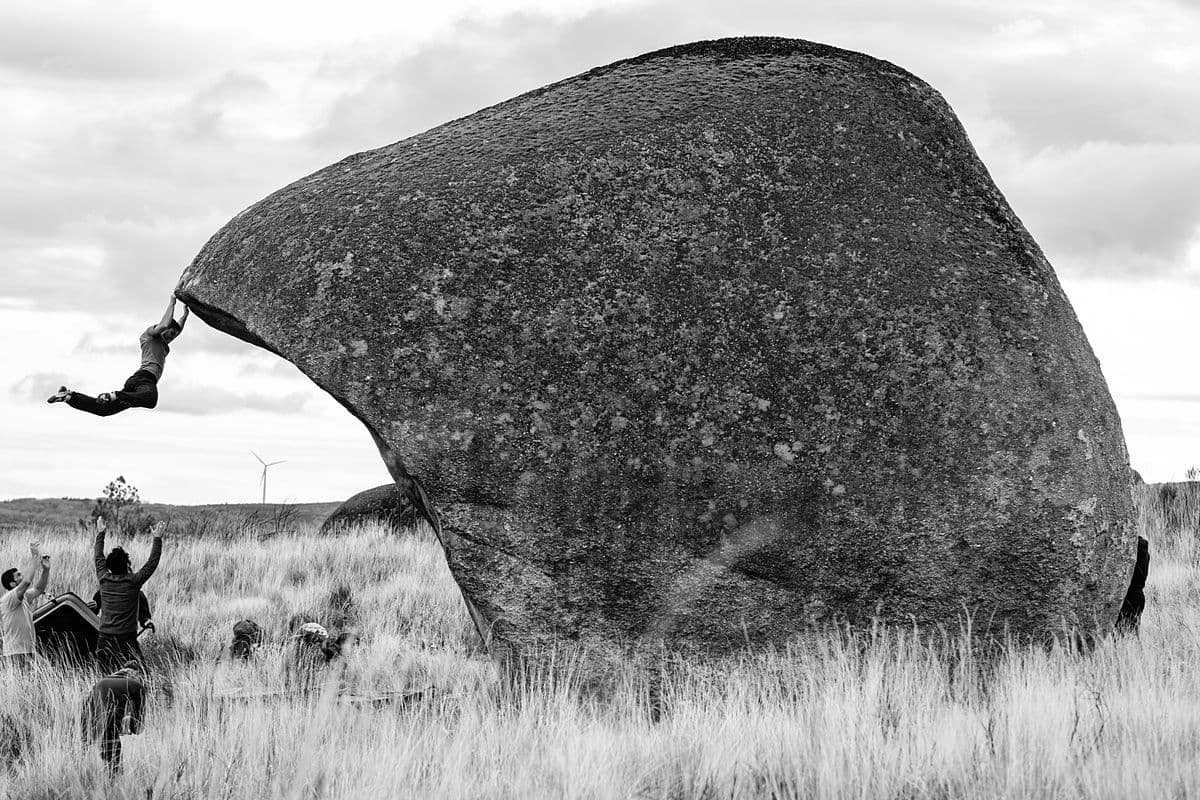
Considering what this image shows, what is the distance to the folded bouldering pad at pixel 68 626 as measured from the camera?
7461mm

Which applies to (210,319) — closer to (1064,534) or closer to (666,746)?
(666,746)

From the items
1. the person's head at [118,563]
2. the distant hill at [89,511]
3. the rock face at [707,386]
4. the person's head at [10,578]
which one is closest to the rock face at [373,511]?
the distant hill at [89,511]

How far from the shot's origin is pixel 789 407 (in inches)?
203

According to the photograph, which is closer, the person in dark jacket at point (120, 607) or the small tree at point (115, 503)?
the person in dark jacket at point (120, 607)

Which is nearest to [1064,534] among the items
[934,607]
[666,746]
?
[934,607]

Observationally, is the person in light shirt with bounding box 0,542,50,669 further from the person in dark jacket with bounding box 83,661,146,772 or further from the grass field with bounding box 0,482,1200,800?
the person in dark jacket with bounding box 83,661,146,772

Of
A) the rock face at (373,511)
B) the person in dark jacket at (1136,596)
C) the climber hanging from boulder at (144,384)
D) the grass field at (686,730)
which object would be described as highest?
the climber hanging from boulder at (144,384)

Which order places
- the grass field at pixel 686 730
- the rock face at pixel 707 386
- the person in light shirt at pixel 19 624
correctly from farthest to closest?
the person in light shirt at pixel 19 624
the rock face at pixel 707 386
the grass field at pixel 686 730

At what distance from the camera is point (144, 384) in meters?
6.03

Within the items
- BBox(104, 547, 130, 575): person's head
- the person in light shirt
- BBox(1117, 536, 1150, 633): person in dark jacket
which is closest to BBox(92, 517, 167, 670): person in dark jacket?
BBox(104, 547, 130, 575): person's head

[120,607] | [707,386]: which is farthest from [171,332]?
[707,386]

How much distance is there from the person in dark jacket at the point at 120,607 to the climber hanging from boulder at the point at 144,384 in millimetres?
809

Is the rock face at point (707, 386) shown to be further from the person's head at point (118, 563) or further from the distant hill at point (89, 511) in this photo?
the distant hill at point (89, 511)

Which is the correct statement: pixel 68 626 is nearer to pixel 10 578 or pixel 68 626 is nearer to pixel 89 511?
pixel 10 578
